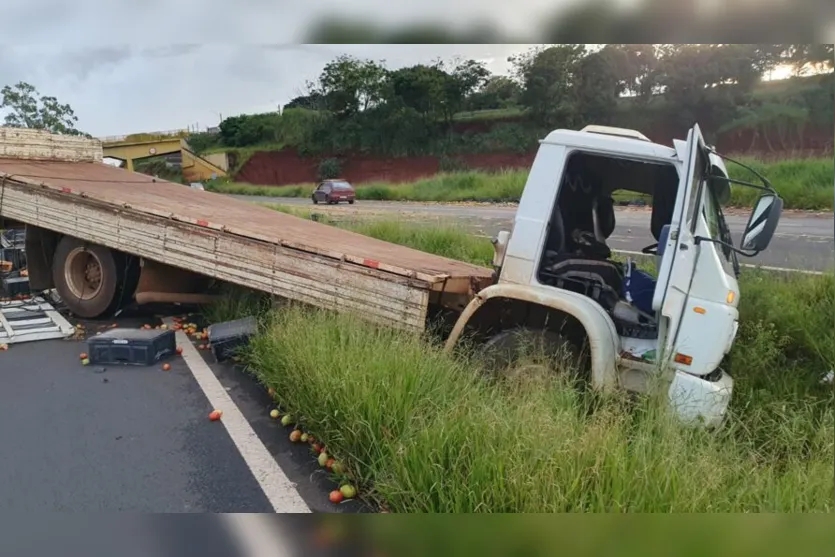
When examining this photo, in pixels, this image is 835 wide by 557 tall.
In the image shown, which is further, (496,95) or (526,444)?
(496,95)

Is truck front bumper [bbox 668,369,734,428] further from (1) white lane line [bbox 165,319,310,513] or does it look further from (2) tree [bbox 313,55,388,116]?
(2) tree [bbox 313,55,388,116]

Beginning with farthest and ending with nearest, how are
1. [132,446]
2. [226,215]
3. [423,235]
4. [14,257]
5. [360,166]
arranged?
[14,257] < [423,235] < [360,166] < [226,215] < [132,446]

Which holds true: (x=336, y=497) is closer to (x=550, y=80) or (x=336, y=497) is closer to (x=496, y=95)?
(x=550, y=80)

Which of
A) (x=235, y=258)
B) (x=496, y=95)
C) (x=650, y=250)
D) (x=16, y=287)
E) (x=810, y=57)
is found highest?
(x=496, y=95)

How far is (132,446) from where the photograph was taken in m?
3.24

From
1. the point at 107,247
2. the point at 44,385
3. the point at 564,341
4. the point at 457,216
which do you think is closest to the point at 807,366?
the point at 564,341

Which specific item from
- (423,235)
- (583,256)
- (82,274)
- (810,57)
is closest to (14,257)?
(82,274)

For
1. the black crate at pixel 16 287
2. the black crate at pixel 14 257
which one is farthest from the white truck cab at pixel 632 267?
the black crate at pixel 14 257

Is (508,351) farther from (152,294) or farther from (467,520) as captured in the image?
(152,294)

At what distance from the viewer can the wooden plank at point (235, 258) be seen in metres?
3.87

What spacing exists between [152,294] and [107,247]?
63 cm

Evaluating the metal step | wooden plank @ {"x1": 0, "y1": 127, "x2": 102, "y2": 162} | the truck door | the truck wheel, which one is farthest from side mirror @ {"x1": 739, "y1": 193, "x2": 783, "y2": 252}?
wooden plank @ {"x1": 0, "y1": 127, "x2": 102, "y2": 162}

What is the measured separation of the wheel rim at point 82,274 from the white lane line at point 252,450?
6.69 ft

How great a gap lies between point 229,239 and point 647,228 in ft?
10.5
